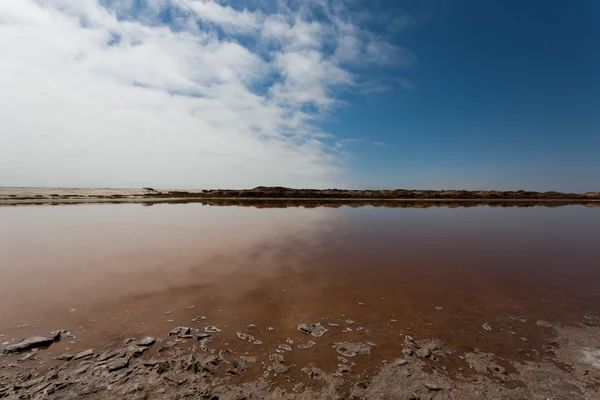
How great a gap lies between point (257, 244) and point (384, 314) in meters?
7.95

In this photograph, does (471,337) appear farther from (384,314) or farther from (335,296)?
(335,296)

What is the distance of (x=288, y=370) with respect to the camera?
4406 millimetres

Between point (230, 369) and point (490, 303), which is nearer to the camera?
point (230, 369)

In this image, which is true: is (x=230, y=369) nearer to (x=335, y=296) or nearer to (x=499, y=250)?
(x=335, y=296)

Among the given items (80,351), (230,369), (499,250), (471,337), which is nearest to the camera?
(230,369)

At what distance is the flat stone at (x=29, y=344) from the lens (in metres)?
4.82

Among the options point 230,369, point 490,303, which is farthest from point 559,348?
point 230,369

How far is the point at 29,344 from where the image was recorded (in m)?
4.96

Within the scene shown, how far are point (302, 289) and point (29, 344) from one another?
19.1 ft

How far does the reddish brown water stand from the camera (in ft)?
18.0

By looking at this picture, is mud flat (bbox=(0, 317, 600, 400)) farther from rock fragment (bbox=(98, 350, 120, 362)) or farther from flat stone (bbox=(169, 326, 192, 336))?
flat stone (bbox=(169, 326, 192, 336))

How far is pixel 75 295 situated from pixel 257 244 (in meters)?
7.10

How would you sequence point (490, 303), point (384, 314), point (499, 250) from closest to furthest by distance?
1. point (384, 314)
2. point (490, 303)
3. point (499, 250)

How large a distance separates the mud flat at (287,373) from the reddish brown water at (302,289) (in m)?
0.25
